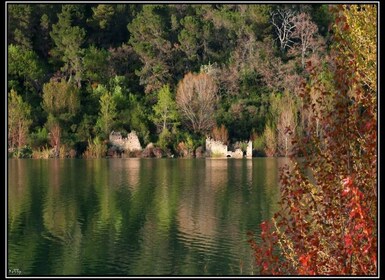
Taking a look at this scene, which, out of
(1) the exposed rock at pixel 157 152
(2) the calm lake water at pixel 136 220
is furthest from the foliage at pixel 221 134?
(2) the calm lake water at pixel 136 220

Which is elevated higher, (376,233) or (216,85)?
(216,85)

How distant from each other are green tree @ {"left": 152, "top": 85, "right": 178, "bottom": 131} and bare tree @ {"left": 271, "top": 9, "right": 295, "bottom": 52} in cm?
1158

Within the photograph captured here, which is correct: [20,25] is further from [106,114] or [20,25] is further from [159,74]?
[106,114]

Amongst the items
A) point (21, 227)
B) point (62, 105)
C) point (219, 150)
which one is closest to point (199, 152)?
point (219, 150)

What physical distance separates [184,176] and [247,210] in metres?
9.66

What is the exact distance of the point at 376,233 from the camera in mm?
6855

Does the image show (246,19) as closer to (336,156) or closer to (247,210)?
(247,210)

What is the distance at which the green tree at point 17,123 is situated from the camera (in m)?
42.9

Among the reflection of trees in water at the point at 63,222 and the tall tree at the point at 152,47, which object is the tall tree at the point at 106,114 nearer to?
the tall tree at the point at 152,47

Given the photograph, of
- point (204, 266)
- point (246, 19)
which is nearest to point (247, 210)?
point (204, 266)

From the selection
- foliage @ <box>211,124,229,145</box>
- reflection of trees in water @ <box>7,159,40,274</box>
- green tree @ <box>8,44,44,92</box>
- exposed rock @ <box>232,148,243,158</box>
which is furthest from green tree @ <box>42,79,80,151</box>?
reflection of trees in water @ <box>7,159,40,274</box>

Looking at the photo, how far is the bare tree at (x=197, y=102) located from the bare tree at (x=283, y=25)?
9827 mm

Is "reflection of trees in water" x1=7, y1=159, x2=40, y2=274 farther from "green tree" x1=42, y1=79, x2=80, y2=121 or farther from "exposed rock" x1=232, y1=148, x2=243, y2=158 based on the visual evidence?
"exposed rock" x1=232, y1=148, x2=243, y2=158

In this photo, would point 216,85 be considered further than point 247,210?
Yes
